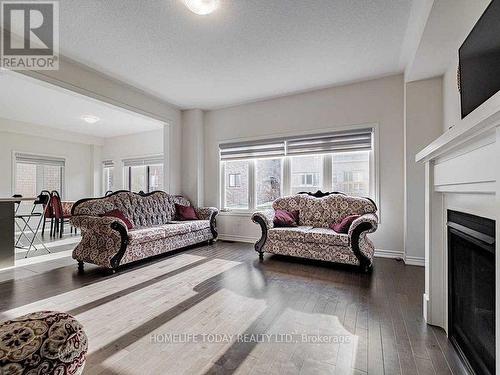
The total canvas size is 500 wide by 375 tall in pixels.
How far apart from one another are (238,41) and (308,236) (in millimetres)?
2638

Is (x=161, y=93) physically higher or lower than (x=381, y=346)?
higher

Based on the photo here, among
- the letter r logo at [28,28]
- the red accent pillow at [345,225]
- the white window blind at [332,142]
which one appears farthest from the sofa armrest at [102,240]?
the white window blind at [332,142]

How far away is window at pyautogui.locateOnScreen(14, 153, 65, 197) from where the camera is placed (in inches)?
258

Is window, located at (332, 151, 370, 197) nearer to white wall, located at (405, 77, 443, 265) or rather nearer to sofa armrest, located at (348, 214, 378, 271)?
white wall, located at (405, 77, 443, 265)

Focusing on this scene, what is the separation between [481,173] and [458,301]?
1.04m

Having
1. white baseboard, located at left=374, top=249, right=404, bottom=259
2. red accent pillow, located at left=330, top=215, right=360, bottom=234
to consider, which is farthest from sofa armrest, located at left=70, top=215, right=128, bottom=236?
white baseboard, located at left=374, top=249, right=404, bottom=259

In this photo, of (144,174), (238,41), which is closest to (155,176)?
(144,174)

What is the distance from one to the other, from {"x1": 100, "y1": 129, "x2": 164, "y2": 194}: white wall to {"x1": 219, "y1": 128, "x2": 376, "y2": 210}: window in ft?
9.60

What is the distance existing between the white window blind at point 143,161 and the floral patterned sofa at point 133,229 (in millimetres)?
2640

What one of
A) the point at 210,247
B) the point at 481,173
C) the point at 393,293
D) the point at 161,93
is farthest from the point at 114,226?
the point at 481,173

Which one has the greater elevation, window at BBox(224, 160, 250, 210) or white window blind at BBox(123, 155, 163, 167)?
white window blind at BBox(123, 155, 163, 167)

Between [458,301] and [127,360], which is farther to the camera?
[458,301]

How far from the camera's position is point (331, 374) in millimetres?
1447

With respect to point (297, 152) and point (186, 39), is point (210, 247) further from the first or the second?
point (186, 39)
